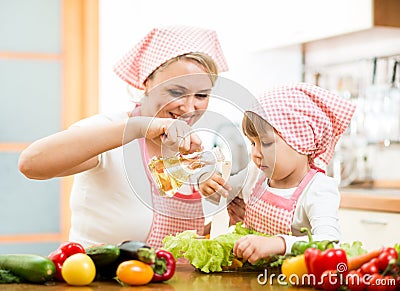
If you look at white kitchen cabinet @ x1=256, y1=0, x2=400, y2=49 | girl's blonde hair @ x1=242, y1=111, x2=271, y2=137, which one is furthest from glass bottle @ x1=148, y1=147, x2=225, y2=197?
white kitchen cabinet @ x1=256, y1=0, x2=400, y2=49

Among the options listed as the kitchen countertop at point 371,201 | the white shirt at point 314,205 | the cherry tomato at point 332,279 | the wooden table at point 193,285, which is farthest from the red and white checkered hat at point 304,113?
the kitchen countertop at point 371,201

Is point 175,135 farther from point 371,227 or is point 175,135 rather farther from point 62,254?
point 371,227

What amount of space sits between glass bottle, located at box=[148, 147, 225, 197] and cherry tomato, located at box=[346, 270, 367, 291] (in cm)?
46

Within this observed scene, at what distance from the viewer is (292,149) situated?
1.87 meters

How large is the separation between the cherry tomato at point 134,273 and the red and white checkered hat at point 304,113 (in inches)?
20.4

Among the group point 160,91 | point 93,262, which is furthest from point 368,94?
point 93,262

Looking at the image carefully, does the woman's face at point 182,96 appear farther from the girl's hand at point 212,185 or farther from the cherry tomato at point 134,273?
the cherry tomato at point 134,273

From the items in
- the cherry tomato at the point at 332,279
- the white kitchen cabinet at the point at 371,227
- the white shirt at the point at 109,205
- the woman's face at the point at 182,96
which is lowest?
the white kitchen cabinet at the point at 371,227

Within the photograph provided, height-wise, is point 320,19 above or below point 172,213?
above

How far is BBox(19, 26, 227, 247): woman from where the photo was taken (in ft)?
5.82

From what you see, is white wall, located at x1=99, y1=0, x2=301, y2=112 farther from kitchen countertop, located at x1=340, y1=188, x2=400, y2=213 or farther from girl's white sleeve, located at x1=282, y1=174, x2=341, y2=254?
girl's white sleeve, located at x1=282, y1=174, x2=341, y2=254

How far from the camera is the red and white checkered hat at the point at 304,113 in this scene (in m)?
1.85

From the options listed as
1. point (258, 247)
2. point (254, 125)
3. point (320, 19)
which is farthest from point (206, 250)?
point (320, 19)

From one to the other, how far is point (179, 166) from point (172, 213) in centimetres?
30
